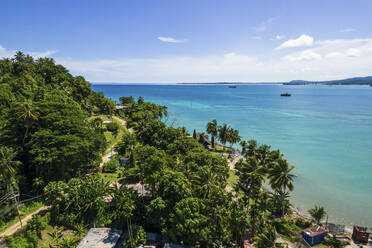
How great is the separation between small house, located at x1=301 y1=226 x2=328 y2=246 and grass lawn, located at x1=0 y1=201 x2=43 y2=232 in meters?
40.2

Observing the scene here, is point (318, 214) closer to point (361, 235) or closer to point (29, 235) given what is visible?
point (361, 235)

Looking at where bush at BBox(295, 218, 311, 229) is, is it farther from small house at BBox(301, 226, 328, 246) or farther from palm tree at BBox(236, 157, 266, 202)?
palm tree at BBox(236, 157, 266, 202)

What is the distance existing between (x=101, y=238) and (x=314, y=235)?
92.9 ft

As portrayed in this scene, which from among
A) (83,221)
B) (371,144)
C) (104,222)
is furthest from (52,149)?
(371,144)

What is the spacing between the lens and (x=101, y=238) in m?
24.2

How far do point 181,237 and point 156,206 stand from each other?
476cm

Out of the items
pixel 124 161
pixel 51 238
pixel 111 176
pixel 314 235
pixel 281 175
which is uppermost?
pixel 281 175

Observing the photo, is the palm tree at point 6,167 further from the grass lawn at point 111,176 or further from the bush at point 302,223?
the bush at point 302,223

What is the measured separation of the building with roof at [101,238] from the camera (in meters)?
23.2

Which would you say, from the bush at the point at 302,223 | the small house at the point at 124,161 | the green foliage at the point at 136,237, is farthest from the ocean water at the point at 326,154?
the small house at the point at 124,161

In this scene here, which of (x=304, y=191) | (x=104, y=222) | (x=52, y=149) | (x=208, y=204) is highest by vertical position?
(x=52, y=149)

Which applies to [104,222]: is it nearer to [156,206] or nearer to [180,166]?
[156,206]

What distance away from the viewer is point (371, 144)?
2638 inches

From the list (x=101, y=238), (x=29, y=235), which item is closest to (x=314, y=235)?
(x=101, y=238)
